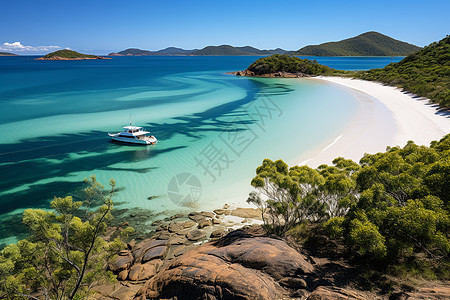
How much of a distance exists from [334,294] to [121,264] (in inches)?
399

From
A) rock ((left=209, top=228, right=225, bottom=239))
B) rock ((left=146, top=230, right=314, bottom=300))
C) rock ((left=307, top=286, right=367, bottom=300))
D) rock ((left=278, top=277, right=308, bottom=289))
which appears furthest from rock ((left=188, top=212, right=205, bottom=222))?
rock ((left=307, top=286, right=367, bottom=300))

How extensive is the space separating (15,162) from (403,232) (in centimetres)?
3235

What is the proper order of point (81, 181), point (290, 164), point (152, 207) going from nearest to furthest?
point (152, 207), point (81, 181), point (290, 164)

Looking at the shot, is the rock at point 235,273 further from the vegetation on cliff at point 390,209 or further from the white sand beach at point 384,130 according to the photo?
the white sand beach at point 384,130

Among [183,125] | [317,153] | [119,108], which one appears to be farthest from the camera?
[119,108]

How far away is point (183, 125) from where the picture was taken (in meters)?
39.6

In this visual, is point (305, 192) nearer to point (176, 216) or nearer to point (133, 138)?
point (176, 216)

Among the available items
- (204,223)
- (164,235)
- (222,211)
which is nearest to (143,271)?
(164,235)

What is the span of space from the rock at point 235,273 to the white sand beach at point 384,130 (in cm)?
1494

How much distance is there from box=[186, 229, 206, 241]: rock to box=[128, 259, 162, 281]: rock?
257cm

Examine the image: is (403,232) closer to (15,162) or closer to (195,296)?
(195,296)

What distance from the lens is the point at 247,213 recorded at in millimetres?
17359

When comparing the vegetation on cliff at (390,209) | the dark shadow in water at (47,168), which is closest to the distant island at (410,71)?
the vegetation on cliff at (390,209)

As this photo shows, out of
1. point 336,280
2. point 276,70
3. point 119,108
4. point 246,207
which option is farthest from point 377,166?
point 276,70
